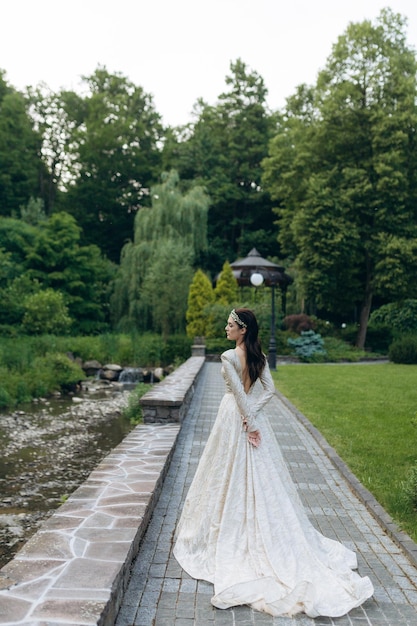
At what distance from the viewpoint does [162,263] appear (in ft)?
93.0

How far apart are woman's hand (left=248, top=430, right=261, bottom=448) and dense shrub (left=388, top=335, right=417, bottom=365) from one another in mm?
23321

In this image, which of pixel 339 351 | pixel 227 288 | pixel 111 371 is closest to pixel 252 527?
pixel 111 371

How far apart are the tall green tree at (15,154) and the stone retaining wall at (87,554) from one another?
1393 inches

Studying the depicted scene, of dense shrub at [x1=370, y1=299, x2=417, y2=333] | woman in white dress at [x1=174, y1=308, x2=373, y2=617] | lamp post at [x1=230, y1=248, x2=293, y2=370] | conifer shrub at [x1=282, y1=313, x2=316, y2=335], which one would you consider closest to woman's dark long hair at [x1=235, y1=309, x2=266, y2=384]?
woman in white dress at [x1=174, y1=308, x2=373, y2=617]

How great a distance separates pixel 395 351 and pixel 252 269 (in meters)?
7.83

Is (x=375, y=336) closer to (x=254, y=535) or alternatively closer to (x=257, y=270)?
(x=257, y=270)

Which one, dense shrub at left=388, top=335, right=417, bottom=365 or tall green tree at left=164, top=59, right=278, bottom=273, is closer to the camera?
dense shrub at left=388, top=335, right=417, bottom=365

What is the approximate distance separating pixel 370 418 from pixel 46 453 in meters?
6.13

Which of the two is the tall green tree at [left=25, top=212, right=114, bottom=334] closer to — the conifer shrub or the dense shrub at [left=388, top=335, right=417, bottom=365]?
the conifer shrub

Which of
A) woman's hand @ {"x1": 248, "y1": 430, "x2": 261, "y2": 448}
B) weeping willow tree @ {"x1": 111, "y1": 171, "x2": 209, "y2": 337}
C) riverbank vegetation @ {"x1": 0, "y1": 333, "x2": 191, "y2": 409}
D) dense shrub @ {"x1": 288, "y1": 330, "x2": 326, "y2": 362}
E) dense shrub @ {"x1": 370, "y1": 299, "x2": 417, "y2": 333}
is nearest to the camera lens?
woman's hand @ {"x1": 248, "y1": 430, "x2": 261, "y2": 448}

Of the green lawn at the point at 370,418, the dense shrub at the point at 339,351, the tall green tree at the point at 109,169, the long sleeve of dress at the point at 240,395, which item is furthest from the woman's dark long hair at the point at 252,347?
the tall green tree at the point at 109,169

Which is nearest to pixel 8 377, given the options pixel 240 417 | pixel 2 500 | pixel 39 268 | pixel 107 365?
pixel 107 365

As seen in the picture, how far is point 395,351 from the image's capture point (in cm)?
2641

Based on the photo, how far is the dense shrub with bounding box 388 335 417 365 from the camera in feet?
85.5
